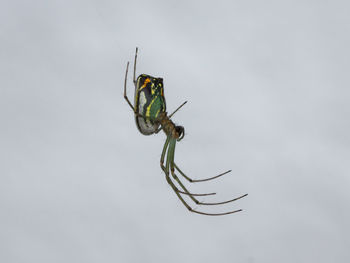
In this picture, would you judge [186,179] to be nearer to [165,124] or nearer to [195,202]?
[195,202]

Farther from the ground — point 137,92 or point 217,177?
point 137,92

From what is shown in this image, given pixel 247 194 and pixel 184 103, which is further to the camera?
pixel 247 194

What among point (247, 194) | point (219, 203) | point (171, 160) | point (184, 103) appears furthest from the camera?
point (171, 160)

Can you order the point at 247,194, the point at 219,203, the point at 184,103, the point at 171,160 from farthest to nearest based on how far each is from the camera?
1. the point at 171,160
2. the point at 219,203
3. the point at 247,194
4. the point at 184,103

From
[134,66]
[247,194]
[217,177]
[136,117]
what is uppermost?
[134,66]

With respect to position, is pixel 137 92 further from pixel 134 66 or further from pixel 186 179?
pixel 186 179

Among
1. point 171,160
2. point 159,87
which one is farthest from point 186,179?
point 159,87
